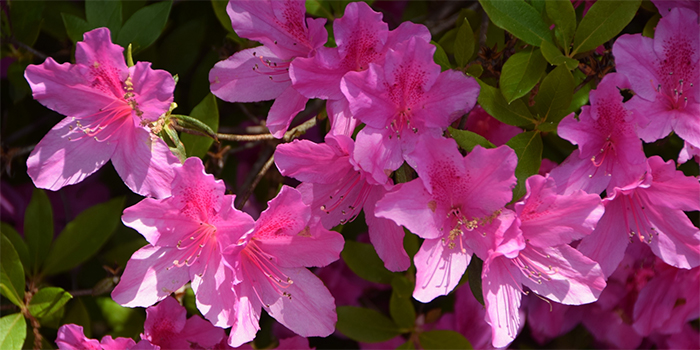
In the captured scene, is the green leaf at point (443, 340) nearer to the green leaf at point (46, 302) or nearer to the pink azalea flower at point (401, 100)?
the pink azalea flower at point (401, 100)

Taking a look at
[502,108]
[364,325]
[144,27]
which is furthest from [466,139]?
[144,27]

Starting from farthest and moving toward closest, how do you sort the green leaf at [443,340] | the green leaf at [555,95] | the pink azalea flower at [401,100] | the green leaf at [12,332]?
1. the green leaf at [443,340]
2. the green leaf at [12,332]
3. the green leaf at [555,95]
4. the pink azalea flower at [401,100]

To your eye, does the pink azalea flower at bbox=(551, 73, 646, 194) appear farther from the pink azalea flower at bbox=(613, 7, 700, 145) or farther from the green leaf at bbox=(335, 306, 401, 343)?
the green leaf at bbox=(335, 306, 401, 343)

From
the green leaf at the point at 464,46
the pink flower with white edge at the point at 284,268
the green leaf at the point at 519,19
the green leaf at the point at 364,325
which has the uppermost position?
the green leaf at the point at 519,19

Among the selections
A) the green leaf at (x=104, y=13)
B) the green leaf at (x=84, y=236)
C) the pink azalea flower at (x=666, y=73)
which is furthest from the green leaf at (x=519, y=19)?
the green leaf at (x=84, y=236)

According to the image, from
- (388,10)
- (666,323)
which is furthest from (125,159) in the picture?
(666,323)

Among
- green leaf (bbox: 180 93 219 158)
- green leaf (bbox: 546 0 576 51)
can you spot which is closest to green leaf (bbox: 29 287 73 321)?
green leaf (bbox: 180 93 219 158)
